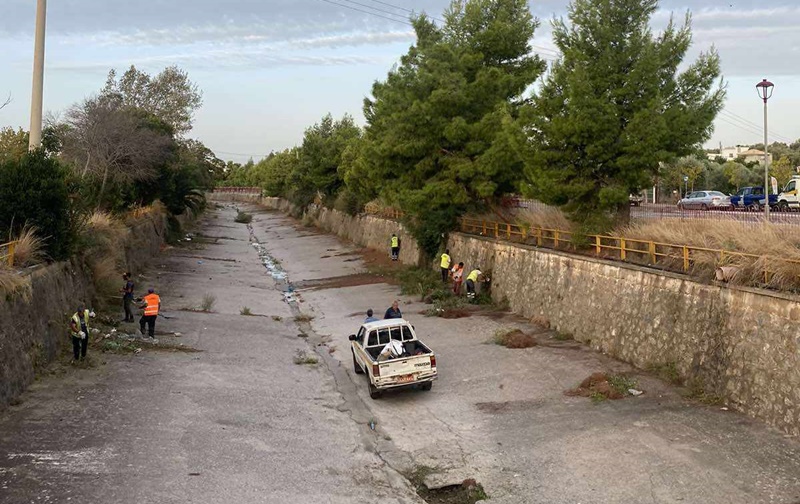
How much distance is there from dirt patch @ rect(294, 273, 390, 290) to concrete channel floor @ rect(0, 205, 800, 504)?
1382cm

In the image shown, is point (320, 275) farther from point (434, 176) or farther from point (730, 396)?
point (730, 396)

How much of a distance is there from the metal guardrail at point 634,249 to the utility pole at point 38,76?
18238 millimetres

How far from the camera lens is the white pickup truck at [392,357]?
48.5ft

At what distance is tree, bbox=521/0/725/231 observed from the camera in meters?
19.7

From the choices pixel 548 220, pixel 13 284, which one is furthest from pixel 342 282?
pixel 13 284

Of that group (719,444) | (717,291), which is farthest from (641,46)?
(719,444)

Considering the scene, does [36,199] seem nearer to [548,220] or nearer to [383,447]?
[383,447]

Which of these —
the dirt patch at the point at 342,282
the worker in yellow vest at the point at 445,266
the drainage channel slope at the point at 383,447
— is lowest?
the drainage channel slope at the point at 383,447

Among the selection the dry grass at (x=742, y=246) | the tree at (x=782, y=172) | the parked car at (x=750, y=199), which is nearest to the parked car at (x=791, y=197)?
the parked car at (x=750, y=199)

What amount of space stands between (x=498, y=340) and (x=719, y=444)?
8.78 meters

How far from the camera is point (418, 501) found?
10273 mm

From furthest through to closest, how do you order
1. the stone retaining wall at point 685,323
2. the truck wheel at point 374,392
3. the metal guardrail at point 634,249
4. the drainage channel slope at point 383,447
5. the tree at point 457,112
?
the tree at point 457,112, the truck wheel at point 374,392, the metal guardrail at point 634,249, the stone retaining wall at point 685,323, the drainage channel slope at point 383,447

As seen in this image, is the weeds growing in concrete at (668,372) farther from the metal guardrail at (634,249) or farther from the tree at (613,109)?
the tree at (613,109)

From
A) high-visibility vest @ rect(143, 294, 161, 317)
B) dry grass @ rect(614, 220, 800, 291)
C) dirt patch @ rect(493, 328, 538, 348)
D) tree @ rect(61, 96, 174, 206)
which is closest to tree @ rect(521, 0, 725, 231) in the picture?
dry grass @ rect(614, 220, 800, 291)
